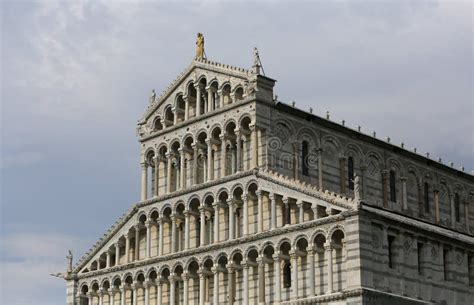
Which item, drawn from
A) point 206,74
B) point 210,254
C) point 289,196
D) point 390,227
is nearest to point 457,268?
point 390,227

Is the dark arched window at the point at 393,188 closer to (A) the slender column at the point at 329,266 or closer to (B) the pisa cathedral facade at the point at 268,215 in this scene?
(B) the pisa cathedral facade at the point at 268,215

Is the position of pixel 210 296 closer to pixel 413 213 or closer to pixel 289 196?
pixel 289 196

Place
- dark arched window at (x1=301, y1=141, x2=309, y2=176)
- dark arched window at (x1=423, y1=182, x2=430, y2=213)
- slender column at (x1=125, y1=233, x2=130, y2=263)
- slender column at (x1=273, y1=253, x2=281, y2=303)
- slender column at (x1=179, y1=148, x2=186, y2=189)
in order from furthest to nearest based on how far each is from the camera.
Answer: dark arched window at (x1=423, y1=182, x2=430, y2=213) < slender column at (x1=125, y1=233, x2=130, y2=263) < slender column at (x1=179, y1=148, x2=186, y2=189) < dark arched window at (x1=301, y1=141, x2=309, y2=176) < slender column at (x1=273, y1=253, x2=281, y2=303)

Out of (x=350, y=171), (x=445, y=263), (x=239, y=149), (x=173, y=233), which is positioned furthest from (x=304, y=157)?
(x=445, y=263)

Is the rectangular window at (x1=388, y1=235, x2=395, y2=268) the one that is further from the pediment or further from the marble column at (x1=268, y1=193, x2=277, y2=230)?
the pediment

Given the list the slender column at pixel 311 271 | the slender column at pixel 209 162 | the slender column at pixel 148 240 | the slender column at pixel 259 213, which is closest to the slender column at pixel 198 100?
the slender column at pixel 209 162

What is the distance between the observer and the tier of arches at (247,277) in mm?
46500

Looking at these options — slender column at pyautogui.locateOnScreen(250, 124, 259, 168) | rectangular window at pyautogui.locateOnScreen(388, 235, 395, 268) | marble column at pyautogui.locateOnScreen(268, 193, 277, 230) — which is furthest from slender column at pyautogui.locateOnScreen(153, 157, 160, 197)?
rectangular window at pyautogui.locateOnScreen(388, 235, 395, 268)

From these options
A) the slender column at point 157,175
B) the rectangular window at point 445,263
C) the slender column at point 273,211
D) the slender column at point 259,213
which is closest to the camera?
the rectangular window at point 445,263

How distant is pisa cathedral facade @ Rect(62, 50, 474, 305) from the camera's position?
151 ft

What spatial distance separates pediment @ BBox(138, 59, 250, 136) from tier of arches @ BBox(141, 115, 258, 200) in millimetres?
1909

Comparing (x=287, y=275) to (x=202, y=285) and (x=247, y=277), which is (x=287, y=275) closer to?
(x=247, y=277)

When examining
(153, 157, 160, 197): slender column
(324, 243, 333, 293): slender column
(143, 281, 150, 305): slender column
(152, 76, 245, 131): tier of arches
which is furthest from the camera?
(153, 157, 160, 197): slender column

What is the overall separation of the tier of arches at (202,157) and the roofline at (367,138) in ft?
8.20
